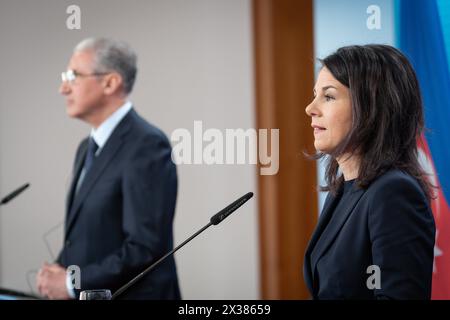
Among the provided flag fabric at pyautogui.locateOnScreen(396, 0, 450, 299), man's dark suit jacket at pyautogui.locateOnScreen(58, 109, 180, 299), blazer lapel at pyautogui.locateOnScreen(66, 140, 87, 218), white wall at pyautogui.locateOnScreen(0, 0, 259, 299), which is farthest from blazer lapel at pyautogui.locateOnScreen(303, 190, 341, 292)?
blazer lapel at pyautogui.locateOnScreen(66, 140, 87, 218)

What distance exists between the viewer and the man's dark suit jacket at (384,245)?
1.86 metres

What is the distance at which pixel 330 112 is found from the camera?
2225mm

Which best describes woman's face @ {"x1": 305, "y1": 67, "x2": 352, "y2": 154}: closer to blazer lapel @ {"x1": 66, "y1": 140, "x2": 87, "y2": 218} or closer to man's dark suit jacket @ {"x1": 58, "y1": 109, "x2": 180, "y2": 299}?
man's dark suit jacket @ {"x1": 58, "y1": 109, "x2": 180, "y2": 299}

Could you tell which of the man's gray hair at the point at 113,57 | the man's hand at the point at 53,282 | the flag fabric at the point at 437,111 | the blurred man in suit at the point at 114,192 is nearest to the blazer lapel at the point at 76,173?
the blurred man in suit at the point at 114,192

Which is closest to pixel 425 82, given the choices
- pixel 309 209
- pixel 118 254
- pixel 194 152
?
pixel 309 209

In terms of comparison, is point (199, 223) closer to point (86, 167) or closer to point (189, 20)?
point (86, 167)

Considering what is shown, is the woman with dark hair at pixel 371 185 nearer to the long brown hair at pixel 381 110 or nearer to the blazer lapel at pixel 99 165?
the long brown hair at pixel 381 110

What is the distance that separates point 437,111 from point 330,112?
0.73 m

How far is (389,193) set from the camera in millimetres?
1907

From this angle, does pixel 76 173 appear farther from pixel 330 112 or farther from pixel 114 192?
pixel 330 112

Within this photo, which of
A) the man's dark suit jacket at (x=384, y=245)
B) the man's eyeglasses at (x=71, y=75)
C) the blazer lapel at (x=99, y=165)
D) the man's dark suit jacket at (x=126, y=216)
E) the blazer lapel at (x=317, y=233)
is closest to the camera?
the man's dark suit jacket at (x=384, y=245)

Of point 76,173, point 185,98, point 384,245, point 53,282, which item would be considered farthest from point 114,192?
point 384,245

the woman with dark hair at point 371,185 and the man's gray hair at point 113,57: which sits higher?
the man's gray hair at point 113,57

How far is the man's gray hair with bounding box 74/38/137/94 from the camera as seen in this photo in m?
3.44
